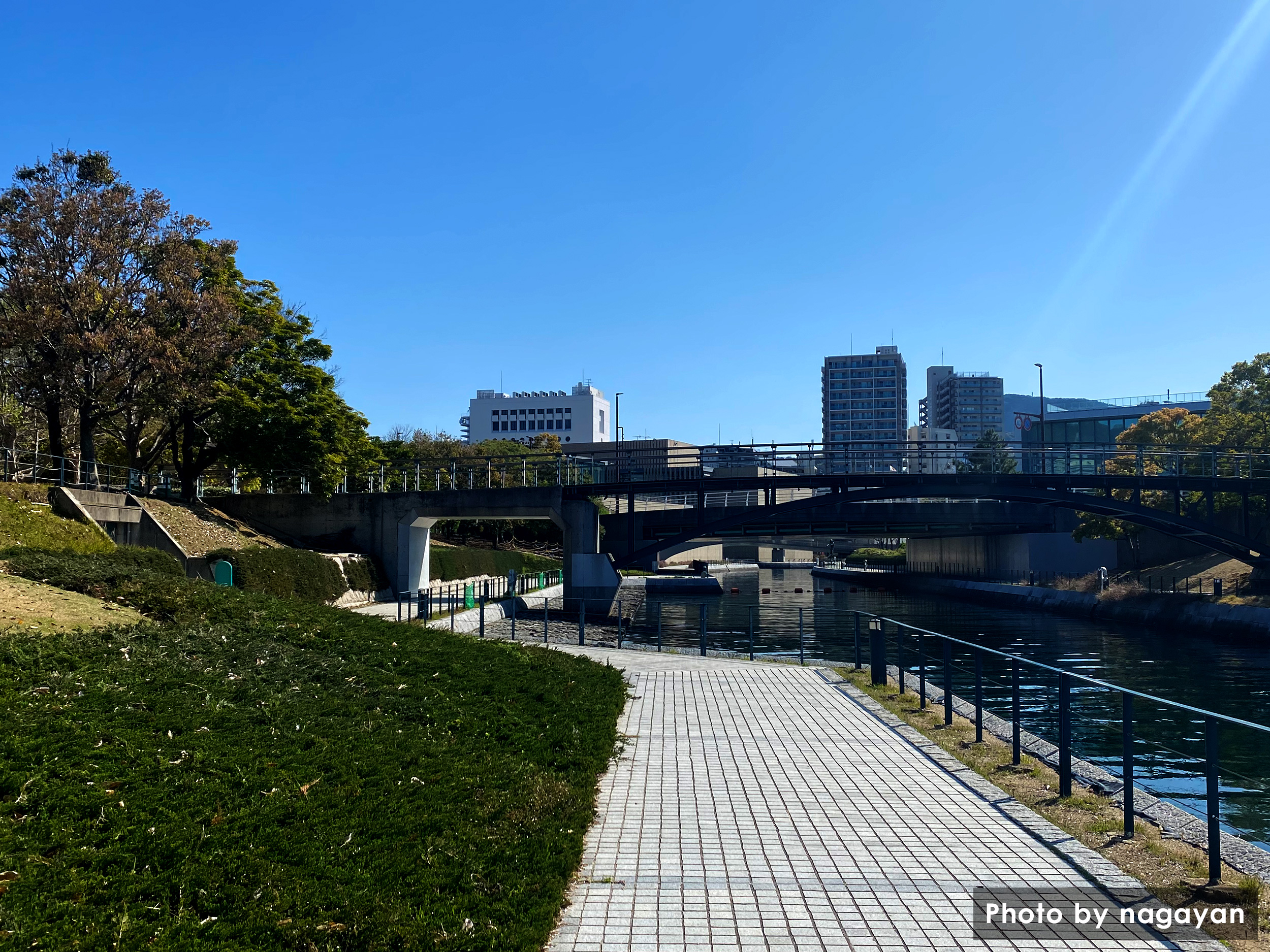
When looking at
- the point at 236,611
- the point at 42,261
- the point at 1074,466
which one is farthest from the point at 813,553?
the point at 236,611

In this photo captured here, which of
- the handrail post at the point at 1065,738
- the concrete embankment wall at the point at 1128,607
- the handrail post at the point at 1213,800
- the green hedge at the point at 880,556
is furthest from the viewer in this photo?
the green hedge at the point at 880,556

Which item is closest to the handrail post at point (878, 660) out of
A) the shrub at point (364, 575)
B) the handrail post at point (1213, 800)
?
the handrail post at point (1213, 800)

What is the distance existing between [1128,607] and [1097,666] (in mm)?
15456

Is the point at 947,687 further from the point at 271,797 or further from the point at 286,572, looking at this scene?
the point at 286,572

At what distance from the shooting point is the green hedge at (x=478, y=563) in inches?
1831

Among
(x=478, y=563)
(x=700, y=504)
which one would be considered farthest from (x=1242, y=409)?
(x=478, y=563)

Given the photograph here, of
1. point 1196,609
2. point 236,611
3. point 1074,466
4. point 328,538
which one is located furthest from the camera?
point 1074,466

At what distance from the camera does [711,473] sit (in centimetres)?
4466

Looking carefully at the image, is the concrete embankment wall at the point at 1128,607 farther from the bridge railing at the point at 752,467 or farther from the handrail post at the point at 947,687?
the handrail post at the point at 947,687

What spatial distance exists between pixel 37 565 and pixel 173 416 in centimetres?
2723

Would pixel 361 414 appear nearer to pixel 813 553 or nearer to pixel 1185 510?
pixel 1185 510

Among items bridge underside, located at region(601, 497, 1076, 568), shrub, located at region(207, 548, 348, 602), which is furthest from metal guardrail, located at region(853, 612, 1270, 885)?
bridge underside, located at region(601, 497, 1076, 568)

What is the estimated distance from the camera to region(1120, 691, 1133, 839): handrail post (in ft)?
23.7

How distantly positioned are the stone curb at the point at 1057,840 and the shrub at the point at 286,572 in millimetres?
19674
